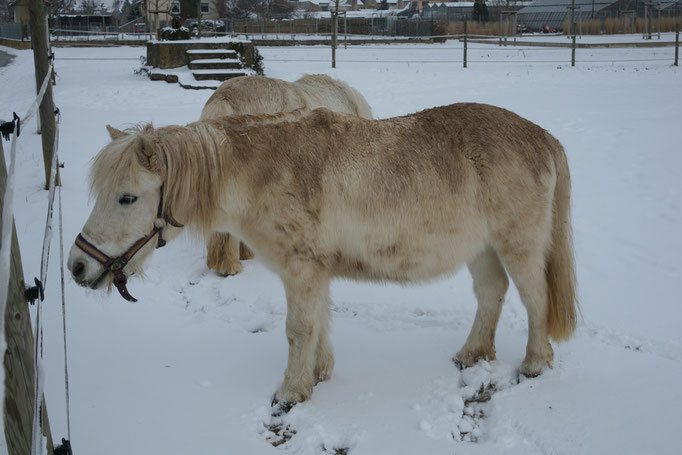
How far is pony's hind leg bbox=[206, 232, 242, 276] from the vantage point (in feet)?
18.3

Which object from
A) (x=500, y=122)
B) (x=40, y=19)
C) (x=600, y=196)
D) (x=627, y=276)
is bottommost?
(x=627, y=276)

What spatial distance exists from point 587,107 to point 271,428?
450 inches

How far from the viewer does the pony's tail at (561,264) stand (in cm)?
376

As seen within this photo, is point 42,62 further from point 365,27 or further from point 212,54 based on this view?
point 365,27

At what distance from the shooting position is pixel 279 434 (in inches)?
129

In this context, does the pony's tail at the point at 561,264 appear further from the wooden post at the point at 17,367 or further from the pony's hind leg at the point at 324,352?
the wooden post at the point at 17,367

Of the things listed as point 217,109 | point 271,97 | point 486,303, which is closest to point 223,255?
point 217,109

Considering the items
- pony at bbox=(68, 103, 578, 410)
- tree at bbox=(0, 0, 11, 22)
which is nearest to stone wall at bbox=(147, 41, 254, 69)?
pony at bbox=(68, 103, 578, 410)

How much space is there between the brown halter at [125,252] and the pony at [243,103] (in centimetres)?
189

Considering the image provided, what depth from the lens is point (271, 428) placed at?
132 inches

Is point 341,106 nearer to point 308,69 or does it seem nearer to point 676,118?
point 676,118

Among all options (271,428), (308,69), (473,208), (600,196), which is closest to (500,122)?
(473,208)

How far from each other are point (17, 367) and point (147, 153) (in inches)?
54.8

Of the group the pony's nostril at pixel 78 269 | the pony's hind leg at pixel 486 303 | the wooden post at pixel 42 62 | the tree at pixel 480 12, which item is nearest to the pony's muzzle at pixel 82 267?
the pony's nostril at pixel 78 269
